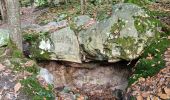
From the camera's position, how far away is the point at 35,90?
6.47 metres

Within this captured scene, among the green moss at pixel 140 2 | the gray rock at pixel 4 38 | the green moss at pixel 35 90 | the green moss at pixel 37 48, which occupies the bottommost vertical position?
the green moss at pixel 35 90

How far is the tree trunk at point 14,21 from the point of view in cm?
767

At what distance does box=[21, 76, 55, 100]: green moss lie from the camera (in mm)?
6326

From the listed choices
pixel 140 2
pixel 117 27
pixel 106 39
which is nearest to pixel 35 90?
pixel 106 39

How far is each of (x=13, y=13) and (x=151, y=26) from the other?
3.85 meters

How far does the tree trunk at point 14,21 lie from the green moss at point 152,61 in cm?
325

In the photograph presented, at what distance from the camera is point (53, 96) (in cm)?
657

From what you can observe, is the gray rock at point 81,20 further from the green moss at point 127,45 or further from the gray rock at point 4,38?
the gray rock at point 4,38

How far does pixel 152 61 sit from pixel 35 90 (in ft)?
9.70

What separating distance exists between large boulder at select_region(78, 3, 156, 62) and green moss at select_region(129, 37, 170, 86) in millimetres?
274

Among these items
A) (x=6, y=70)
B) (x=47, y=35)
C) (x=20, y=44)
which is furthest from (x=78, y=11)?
(x=6, y=70)

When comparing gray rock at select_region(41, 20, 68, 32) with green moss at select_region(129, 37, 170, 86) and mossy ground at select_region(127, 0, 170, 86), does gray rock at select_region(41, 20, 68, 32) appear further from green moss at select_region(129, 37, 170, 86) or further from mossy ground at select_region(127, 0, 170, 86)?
green moss at select_region(129, 37, 170, 86)

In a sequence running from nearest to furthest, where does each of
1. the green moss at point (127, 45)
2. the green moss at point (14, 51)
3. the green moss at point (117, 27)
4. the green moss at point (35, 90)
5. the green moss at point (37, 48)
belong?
the green moss at point (35, 90) < the green moss at point (14, 51) < the green moss at point (127, 45) < the green moss at point (117, 27) < the green moss at point (37, 48)

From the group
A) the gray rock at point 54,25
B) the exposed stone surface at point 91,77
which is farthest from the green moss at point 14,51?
the gray rock at point 54,25
